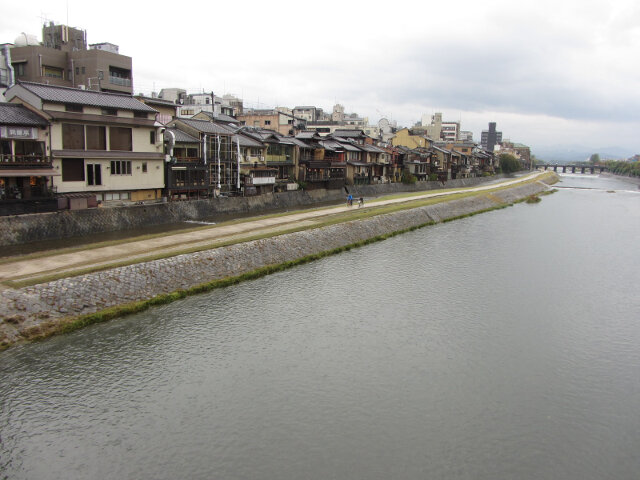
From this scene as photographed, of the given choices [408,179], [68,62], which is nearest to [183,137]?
[68,62]

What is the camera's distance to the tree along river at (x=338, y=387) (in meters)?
11.2

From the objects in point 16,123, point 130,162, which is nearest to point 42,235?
point 16,123

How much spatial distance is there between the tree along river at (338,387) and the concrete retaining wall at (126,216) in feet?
44.3

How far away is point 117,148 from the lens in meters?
35.0

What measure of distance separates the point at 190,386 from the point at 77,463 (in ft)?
12.5

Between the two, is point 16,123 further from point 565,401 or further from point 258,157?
point 565,401

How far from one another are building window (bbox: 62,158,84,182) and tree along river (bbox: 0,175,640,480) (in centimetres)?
1660

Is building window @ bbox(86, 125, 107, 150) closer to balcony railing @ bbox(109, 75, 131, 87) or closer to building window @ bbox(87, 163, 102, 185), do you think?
building window @ bbox(87, 163, 102, 185)

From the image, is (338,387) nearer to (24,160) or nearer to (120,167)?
(24,160)

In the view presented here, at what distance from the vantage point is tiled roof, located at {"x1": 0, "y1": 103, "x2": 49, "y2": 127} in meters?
28.8

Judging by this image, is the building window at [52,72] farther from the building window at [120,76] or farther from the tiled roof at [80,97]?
the tiled roof at [80,97]

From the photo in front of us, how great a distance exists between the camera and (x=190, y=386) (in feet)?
46.4

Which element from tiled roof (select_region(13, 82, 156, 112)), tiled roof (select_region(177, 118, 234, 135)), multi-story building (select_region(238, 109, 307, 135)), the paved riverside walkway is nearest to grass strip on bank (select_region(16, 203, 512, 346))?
the paved riverside walkway

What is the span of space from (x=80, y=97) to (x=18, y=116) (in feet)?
14.6
